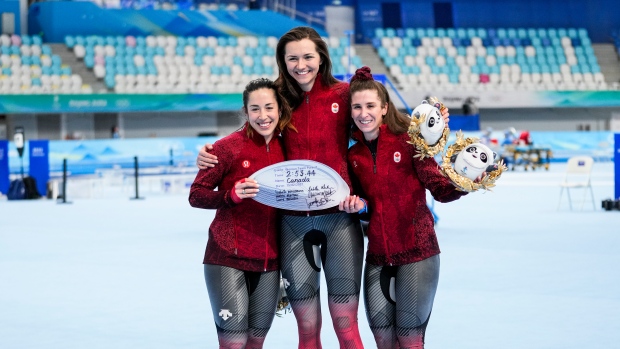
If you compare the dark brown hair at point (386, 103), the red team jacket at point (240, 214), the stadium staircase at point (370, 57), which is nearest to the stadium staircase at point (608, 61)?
the stadium staircase at point (370, 57)

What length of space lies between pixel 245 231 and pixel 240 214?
0.26ft

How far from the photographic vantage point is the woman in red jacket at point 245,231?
3.91 meters

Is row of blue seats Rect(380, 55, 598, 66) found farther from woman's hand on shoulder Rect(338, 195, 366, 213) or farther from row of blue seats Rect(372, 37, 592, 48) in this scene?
woman's hand on shoulder Rect(338, 195, 366, 213)

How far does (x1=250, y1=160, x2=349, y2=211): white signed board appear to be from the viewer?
383 cm

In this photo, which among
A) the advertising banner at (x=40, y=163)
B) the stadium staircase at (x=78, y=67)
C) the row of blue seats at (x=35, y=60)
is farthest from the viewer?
the stadium staircase at (x=78, y=67)

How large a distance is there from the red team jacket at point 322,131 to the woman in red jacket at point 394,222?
0.12 m

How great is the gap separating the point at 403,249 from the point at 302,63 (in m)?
0.96

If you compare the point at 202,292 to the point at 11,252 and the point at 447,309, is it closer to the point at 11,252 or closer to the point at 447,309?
the point at 447,309

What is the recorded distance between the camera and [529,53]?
115ft

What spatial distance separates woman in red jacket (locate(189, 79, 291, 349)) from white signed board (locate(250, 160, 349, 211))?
4.8 inches

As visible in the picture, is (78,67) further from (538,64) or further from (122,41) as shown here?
(538,64)

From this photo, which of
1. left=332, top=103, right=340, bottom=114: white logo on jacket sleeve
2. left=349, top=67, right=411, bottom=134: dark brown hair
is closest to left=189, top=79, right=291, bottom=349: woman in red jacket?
left=332, top=103, right=340, bottom=114: white logo on jacket sleeve

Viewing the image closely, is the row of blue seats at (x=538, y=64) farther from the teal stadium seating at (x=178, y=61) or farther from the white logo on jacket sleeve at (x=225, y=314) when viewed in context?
the white logo on jacket sleeve at (x=225, y=314)

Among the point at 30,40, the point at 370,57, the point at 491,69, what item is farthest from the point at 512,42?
the point at 30,40
